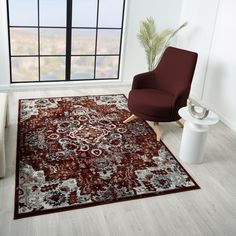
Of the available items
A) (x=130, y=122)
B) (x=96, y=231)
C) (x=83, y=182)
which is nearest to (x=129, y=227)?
(x=96, y=231)

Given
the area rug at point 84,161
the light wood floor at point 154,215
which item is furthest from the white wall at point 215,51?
the light wood floor at point 154,215

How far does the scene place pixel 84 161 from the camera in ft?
10.2

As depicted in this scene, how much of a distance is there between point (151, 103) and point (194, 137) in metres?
0.68

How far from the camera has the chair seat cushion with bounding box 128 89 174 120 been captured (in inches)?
139

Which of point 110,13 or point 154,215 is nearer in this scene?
point 154,215

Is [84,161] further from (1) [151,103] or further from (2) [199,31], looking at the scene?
(2) [199,31]

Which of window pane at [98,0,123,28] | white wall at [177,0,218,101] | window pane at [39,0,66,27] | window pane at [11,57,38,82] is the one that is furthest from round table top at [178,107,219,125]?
window pane at [11,57,38,82]

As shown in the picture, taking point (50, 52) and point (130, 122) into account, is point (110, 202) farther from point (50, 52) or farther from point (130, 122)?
point (50, 52)

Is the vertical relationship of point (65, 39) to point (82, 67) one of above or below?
above

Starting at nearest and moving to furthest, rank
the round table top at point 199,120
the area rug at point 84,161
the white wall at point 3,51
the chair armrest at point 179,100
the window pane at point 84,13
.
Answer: the area rug at point 84,161
the round table top at point 199,120
the chair armrest at point 179,100
the white wall at point 3,51
the window pane at point 84,13

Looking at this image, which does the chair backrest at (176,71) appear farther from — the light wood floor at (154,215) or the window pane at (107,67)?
the window pane at (107,67)

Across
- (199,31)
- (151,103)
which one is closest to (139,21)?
(199,31)

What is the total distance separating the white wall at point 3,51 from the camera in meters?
4.31

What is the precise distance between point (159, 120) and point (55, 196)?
Result: 1.49m
